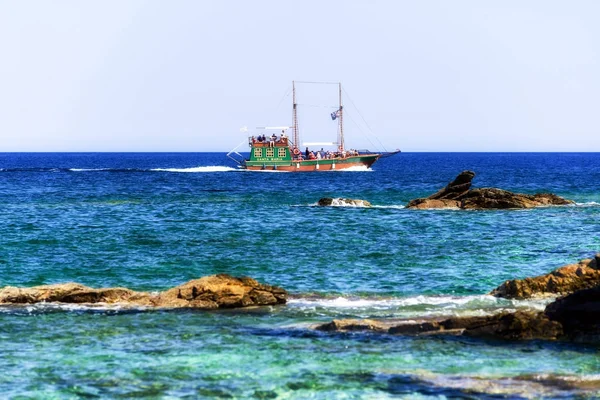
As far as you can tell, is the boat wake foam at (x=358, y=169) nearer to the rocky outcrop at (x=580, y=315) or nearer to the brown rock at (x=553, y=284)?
the brown rock at (x=553, y=284)

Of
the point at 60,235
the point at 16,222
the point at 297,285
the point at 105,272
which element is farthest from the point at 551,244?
the point at 16,222

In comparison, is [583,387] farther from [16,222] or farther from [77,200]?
[77,200]

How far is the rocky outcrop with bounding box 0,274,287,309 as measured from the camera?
24.1 m

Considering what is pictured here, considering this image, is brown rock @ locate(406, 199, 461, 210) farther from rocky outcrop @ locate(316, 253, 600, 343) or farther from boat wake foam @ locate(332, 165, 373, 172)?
boat wake foam @ locate(332, 165, 373, 172)

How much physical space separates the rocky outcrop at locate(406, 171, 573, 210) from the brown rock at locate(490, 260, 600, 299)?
111ft

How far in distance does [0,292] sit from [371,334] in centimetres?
1121

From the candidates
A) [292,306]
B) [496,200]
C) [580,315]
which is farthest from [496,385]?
[496,200]

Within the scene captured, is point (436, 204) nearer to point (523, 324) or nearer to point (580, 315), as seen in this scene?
point (523, 324)

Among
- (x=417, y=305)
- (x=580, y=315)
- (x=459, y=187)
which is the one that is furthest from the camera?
A: (x=459, y=187)

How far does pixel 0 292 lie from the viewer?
82.2 ft

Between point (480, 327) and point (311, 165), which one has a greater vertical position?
point (311, 165)

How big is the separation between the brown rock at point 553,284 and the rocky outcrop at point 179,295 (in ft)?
21.3

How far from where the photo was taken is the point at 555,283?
82.1 ft

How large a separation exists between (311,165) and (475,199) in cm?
8749
